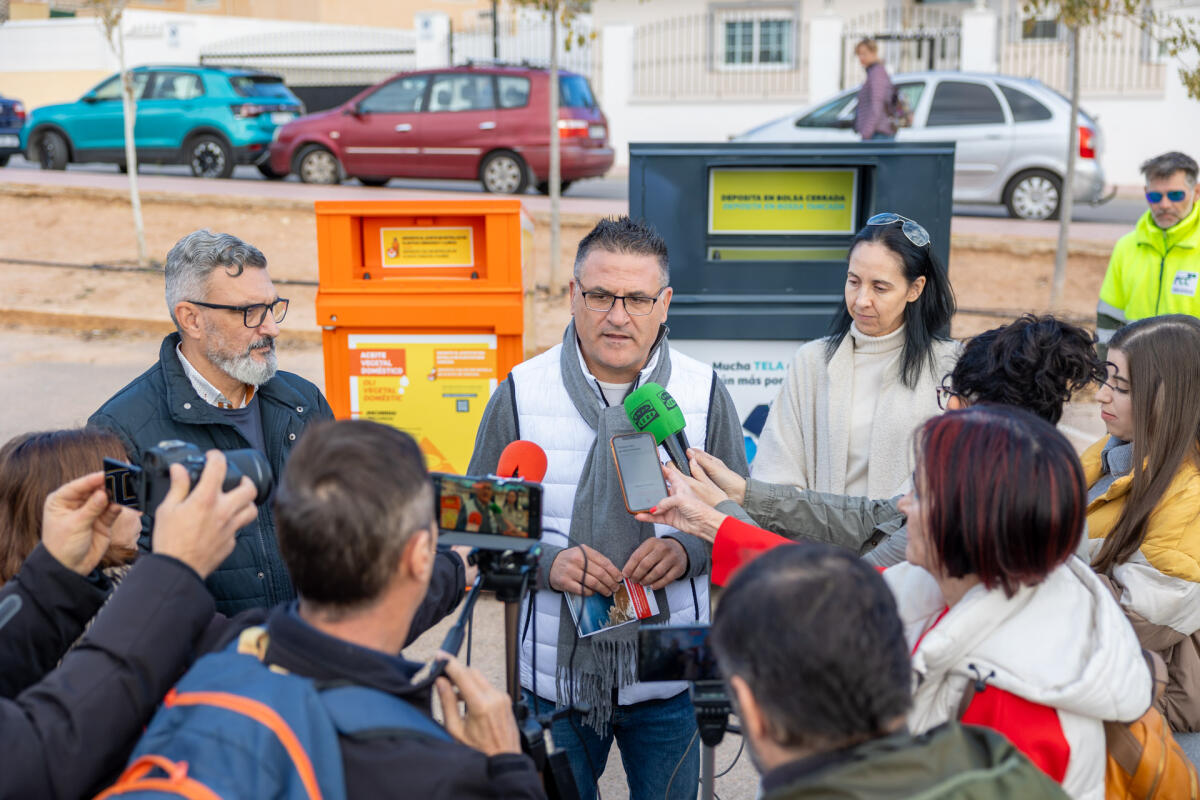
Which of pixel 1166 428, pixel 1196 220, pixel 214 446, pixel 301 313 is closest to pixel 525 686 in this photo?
pixel 214 446

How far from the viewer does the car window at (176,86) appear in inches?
569

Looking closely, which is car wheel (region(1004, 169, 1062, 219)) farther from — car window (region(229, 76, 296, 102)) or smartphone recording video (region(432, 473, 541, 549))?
smartphone recording video (region(432, 473, 541, 549))

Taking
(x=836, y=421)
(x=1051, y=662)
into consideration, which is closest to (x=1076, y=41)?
(x=836, y=421)

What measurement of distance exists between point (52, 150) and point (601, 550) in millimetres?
15442

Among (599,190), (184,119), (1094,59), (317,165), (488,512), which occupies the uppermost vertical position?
(1094,59)

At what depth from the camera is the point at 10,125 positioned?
16.2 meters

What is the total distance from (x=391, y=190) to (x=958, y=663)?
42.4 feet

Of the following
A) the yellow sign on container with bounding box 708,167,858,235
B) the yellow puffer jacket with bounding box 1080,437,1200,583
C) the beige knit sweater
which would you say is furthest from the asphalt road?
the yellow puffer jacket with bounding box 1080,437,1200,583

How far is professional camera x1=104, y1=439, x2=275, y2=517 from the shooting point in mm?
1634

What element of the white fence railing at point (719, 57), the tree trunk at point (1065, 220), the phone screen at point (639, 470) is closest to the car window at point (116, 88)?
the white fence railing at point (719, 57)

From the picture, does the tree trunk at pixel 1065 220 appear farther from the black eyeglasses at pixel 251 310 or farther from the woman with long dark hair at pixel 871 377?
the black eyeglasses at pixel 251 310

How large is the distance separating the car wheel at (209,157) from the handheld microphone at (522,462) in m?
→ 13.7

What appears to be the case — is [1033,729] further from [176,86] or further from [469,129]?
[176,86]

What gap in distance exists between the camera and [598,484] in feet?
8.20
